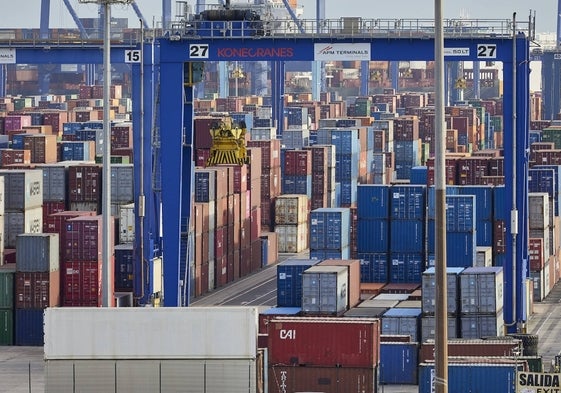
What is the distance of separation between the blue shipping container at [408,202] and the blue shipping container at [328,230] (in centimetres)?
324

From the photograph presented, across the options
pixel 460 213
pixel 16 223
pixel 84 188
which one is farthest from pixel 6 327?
pixel 460 213

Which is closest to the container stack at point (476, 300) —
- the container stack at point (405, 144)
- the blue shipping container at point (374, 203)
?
the blue shipping container at point (374, 203)

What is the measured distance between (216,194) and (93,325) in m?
45.2

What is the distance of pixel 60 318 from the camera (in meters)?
50.3

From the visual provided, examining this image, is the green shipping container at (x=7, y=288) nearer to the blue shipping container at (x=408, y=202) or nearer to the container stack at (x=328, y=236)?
the container stack at (x=328, y=236)

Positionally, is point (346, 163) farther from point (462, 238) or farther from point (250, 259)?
point (462, 238)

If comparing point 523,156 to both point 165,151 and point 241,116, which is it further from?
point 241,116

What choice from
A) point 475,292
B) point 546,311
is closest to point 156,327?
point 475,292

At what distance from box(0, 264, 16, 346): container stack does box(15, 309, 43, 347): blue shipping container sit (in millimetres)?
312

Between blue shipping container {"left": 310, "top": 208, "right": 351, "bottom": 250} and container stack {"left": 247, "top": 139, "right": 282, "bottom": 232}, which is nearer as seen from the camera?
blue shipping container {"left": 310, "top": 208, "right": 351, "bottom": 250}

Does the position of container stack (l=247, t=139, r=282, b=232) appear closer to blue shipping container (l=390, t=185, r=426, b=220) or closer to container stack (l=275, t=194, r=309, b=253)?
container stack (l=275, t=194, r=309, b=253)

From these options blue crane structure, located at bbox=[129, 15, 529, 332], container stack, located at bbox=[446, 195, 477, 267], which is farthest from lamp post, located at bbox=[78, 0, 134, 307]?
container stack, located at bbox=[446, 195, 477, 267]

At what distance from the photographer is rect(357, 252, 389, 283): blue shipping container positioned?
82.4 meters

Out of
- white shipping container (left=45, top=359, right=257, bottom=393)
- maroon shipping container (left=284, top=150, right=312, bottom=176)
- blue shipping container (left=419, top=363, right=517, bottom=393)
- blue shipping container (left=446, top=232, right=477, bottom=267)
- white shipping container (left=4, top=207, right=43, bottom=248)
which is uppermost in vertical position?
maroon shipping container (left=284, top=150, right=312, bottom=176)
